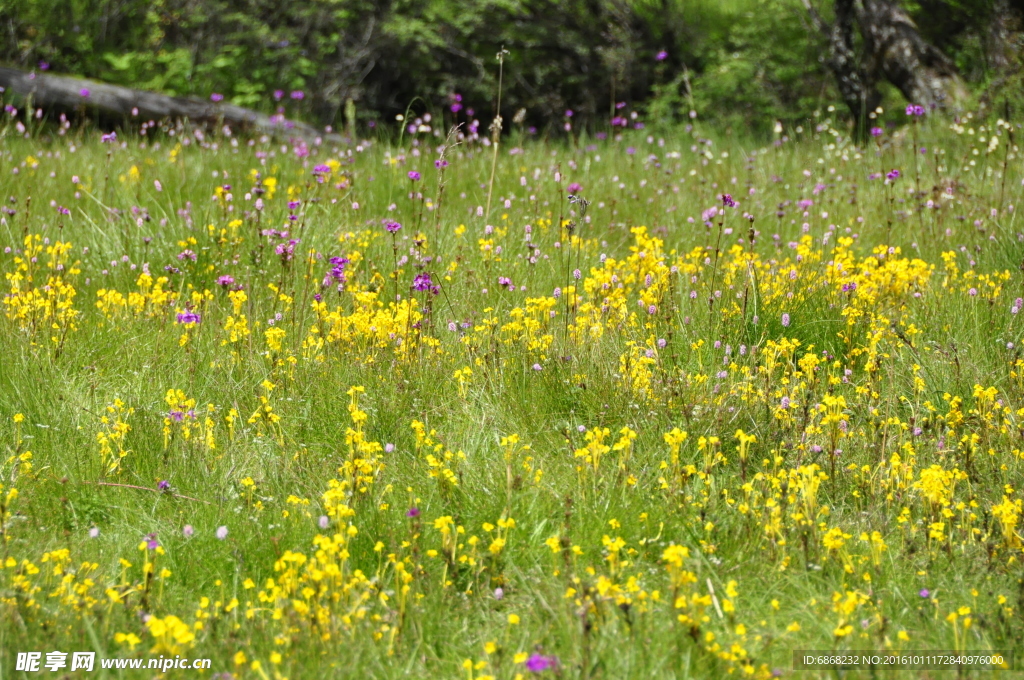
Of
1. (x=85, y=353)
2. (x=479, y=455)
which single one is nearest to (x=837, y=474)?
(x=479, y=455)

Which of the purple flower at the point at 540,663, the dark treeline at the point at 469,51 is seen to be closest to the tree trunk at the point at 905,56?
the dark treeline at the point at 469,51

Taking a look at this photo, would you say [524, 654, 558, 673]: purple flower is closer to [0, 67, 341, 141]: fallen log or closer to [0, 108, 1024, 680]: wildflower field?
[0, 108, 1024, 680]: wildflower field

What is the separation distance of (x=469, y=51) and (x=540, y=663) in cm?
1016

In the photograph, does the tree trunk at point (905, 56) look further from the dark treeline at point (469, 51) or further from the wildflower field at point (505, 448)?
the wildflower field at point (505, 448)

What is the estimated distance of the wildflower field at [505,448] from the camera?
2.29 metres

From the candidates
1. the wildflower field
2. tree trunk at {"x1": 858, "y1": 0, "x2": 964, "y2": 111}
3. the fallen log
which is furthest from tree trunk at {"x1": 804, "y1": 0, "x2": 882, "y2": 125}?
the fallen log

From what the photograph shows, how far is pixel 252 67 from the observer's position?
1095 cm

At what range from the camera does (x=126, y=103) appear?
870 centimetres

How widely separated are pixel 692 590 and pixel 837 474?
0.77 meters

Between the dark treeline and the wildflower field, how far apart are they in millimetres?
5972

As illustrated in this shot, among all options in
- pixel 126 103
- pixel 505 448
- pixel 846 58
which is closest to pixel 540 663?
pixel 505 448

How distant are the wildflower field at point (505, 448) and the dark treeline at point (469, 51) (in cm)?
597

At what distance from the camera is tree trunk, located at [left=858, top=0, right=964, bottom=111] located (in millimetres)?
8812

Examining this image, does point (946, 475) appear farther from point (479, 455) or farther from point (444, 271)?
point (444, 271)
